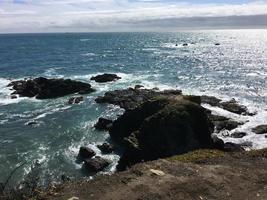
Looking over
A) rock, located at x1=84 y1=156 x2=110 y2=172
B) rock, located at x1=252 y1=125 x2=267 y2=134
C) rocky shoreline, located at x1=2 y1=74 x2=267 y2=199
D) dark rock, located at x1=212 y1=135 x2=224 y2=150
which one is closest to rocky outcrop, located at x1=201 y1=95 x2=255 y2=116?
rocky shoreline, located at x1=2 y1=74 x2=267 y2=199

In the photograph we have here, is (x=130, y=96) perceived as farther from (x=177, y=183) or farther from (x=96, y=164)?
(x=177, y=183)

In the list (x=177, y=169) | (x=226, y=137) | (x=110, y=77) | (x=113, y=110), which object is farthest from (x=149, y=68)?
(x=177, y=169)

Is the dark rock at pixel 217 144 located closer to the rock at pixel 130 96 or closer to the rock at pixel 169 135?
the rock at pixel 169 135

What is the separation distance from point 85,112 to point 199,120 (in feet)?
75.7

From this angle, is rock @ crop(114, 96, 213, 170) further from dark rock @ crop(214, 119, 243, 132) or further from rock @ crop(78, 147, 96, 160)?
dark rock @ crop(214, 119, 243, 132)

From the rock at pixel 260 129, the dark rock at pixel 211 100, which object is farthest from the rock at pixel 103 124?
the dark rock at pixel 211 100

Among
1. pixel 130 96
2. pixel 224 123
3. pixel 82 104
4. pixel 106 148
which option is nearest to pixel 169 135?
pixel 106 148

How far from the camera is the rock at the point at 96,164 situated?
125 ft

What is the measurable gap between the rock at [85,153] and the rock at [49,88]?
3008 cm

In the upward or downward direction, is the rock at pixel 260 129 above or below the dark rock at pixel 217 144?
below

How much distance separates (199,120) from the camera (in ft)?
130

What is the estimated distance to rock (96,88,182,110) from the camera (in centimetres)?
6198

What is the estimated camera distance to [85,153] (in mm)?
41312

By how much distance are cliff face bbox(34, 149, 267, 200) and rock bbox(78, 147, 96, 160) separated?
67.8 feet
